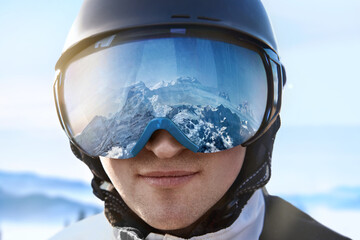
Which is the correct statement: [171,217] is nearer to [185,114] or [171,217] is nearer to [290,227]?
[185,114]

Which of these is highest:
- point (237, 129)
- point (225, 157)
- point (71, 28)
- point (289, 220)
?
point (71, 28)

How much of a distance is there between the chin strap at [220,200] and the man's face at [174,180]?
7cm

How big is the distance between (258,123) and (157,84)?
54 cm

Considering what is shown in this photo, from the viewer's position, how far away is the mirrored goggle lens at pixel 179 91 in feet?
6.01

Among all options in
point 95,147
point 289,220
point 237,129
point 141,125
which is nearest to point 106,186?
point 95,147

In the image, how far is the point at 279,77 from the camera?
6.75 ft

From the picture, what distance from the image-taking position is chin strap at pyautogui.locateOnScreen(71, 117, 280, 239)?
6.35ft

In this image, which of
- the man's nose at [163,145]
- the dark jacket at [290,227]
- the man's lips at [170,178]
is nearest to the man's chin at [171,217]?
the man's lips at [170,178]

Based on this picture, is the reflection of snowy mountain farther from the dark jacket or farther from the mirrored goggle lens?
the dark jacket

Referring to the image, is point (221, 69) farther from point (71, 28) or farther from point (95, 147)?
point (71, 28)

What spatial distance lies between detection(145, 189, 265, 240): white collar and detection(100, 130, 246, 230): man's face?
123 millimetres

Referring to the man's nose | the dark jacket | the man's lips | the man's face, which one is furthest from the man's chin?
the dark jacket

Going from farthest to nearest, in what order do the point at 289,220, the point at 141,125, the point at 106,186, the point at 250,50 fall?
1. the point at 106,186
2. the point at 289,220
3. the point at 250,50
4. the point at 141,125

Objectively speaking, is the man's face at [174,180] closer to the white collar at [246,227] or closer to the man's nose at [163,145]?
the man's nose at [163,145]
